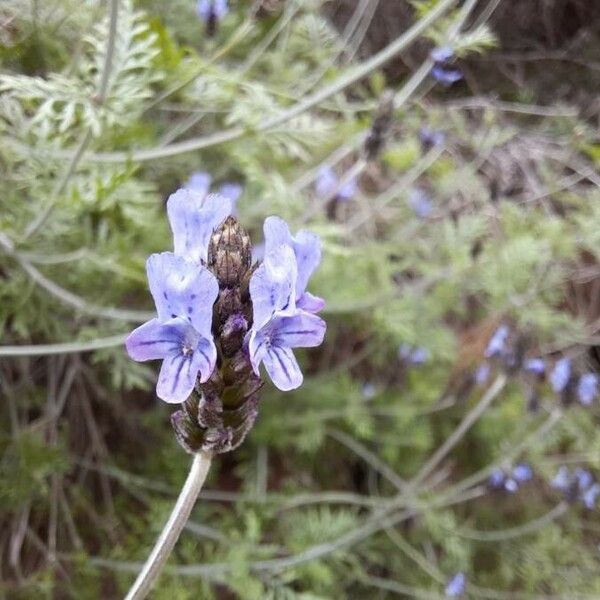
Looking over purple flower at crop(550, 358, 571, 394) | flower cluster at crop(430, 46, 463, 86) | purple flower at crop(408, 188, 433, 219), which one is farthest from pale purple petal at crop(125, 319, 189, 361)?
purple flower at crop(408, 188, 433, 219)

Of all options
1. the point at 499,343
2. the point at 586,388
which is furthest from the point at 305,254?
the point at 586,388

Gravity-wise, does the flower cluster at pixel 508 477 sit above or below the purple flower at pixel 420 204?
below

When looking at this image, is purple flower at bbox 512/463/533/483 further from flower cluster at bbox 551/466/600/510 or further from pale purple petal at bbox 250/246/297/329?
pale purple petal at bbox 250/246/297/329

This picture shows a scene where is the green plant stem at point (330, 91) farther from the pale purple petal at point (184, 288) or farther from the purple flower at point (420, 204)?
the purple flower at point (420, 204)

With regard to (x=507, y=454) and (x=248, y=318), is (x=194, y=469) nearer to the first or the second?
(x=248, y=318)

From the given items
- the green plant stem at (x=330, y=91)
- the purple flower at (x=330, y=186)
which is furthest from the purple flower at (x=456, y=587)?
the green plant stem at (x=330, y=91)

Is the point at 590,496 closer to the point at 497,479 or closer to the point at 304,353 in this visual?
the point at 497,479
